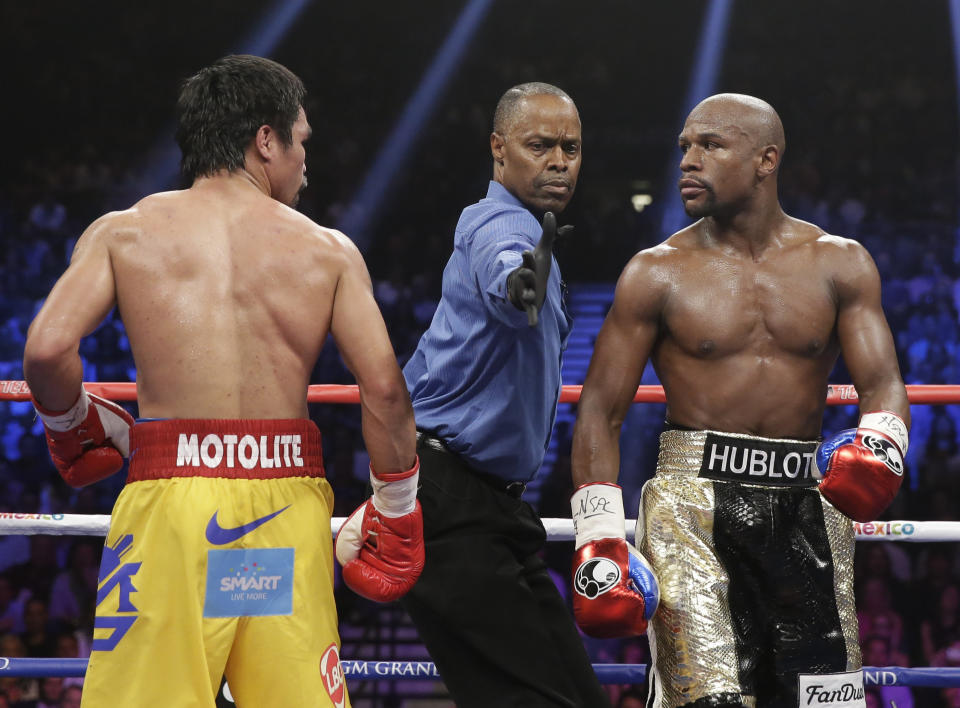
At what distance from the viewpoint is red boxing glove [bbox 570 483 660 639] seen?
5.54ft

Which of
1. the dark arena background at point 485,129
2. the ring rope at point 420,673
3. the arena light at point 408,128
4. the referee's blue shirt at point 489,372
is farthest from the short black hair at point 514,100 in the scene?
the arena light at point 408,128

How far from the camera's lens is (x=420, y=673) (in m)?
2.19

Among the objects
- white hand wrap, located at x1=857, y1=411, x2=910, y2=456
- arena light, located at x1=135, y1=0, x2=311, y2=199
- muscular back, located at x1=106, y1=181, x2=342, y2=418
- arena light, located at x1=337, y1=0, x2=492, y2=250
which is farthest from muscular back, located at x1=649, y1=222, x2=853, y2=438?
arena light, located at x1=135, y1=0, x2=311, y2=199

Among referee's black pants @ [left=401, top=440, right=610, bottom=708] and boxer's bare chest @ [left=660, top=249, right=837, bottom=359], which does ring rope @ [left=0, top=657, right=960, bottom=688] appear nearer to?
referee's black pants @ [left=401, top=440, right=610, bottom=708]

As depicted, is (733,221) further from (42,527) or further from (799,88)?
(799,88)

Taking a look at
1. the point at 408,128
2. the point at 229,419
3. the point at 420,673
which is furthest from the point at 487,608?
the point at 408,128

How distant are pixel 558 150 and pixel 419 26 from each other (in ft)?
21.6

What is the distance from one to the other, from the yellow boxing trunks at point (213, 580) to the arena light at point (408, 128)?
18.6 feet

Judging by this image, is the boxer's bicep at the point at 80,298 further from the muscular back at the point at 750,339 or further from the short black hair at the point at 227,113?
the muscular back at the point at 750,339

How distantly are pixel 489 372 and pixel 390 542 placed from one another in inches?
16.2

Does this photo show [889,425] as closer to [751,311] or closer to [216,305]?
[751,311]

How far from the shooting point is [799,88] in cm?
791

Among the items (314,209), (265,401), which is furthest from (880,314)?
(314,209)

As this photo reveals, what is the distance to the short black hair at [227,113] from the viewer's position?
1.61m
